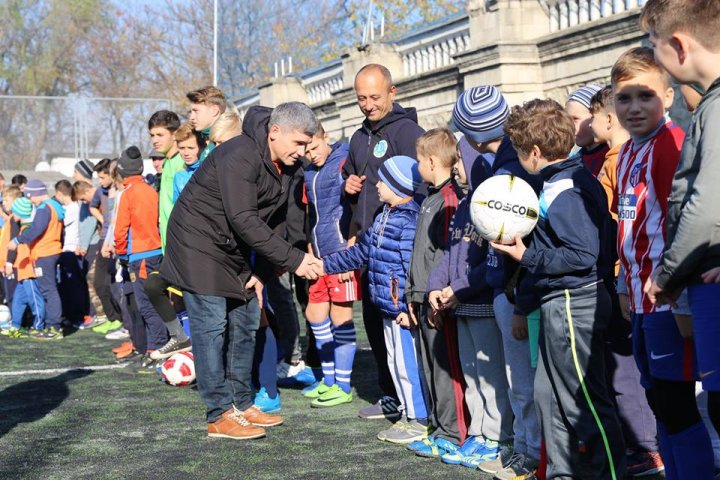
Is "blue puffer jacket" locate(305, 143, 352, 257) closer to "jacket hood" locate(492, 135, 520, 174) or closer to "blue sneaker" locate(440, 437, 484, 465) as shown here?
"blue sneaker" locate(440, 437, 484, 465)

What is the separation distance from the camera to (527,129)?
16.8ft

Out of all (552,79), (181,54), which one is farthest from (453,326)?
(181,54)

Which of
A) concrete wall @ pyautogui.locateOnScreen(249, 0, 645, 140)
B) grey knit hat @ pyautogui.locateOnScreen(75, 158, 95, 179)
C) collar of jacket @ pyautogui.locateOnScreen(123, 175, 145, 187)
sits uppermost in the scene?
concrete wall @ pyautogui.locateOnScreen(249, 0, 645, 140)

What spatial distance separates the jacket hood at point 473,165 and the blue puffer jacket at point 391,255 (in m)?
0.74

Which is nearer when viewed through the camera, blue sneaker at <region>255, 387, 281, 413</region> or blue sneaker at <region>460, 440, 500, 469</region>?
blue sneaker at <region>460, 440, 500, 469</region>

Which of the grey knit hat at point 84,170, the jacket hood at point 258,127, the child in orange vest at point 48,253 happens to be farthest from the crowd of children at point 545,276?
the grey knit hat at point 84,170

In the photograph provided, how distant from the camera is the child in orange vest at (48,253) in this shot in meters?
13.2

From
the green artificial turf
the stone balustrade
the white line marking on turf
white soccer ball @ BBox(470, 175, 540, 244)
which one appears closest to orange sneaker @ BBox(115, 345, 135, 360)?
the white line marking on turf

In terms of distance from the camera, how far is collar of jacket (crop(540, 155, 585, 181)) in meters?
5.03

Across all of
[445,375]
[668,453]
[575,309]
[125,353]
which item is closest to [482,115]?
[575,309]

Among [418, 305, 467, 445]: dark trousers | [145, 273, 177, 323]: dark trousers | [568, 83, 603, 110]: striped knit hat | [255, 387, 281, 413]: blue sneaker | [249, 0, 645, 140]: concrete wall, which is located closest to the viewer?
[418, 305, 467, 445]: dark trousers

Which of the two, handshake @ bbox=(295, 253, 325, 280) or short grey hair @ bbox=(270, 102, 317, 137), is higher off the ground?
short grey hair @ bbox=(270, 102, 317, 137)

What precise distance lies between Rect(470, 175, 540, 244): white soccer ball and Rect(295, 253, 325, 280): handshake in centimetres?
203

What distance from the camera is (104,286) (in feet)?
45.3
